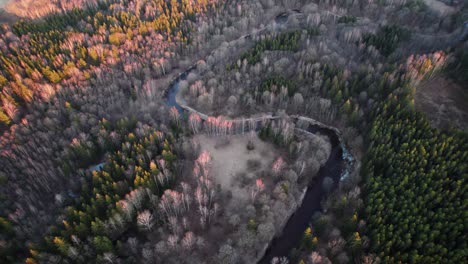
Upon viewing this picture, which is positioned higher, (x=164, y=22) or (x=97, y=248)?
(x=164, y=22)

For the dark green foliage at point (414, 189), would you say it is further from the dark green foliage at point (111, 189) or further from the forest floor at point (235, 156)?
the dark green foliage at point (111, 189)

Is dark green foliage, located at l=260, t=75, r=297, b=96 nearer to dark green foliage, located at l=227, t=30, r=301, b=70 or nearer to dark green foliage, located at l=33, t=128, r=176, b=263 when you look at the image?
dark green foliage, located at l=227, t=30, r=301, b=70

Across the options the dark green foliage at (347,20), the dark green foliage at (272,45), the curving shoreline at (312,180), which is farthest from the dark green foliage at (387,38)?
Result: the curving shoreline at (312,180)

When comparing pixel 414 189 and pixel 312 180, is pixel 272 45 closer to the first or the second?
pixel 312 180

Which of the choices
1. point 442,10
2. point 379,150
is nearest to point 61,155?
point 379,150

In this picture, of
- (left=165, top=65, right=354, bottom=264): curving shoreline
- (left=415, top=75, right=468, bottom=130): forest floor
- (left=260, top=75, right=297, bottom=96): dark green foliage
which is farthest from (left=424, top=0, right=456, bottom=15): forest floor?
(left=165, top=65, right=354, bottom=264): curving shoreline

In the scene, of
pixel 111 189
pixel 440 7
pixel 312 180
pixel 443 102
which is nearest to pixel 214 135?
pixel 312 180

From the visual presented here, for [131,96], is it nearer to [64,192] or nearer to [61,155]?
[61,155]
